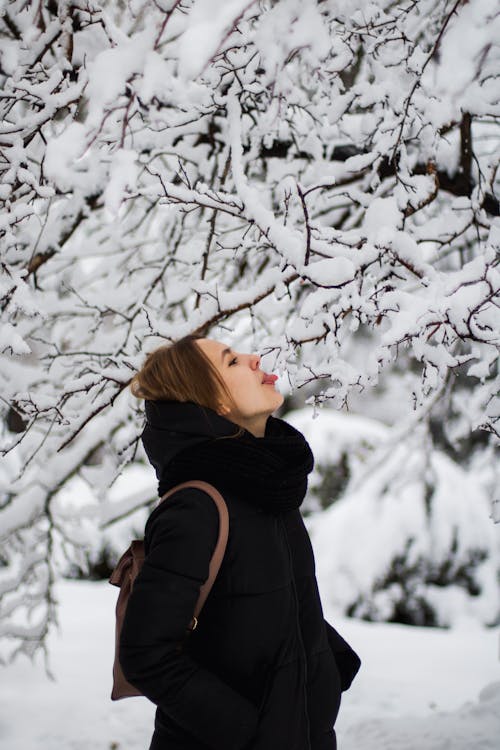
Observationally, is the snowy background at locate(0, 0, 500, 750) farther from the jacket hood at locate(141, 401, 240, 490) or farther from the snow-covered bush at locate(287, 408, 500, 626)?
the jacket hood at locate(141, 401, 240, 490)

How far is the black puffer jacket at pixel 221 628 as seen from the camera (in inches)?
51.0

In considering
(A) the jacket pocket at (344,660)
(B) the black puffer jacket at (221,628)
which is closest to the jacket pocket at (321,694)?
(B) the black puffer jacket at (221,628)

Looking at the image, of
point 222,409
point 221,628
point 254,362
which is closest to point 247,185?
point 254,362

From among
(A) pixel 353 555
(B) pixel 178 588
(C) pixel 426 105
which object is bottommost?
(B) pixel 178 588

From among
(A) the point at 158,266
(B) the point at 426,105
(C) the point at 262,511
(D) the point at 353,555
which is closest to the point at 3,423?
(A) the point at 158,266

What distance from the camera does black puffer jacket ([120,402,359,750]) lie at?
1295mm

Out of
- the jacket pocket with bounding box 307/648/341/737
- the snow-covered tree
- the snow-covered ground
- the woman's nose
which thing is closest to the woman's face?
the woman's nose

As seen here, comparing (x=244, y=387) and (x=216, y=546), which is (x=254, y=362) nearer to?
(x=244, y=387)

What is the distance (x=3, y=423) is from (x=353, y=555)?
380cm

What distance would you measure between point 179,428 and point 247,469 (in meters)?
0.19

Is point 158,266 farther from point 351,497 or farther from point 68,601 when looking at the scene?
point 68,601

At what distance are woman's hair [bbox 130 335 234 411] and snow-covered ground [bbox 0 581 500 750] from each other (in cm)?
253

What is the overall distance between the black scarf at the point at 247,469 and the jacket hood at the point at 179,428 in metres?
0.02

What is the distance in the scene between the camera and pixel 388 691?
447 cm
